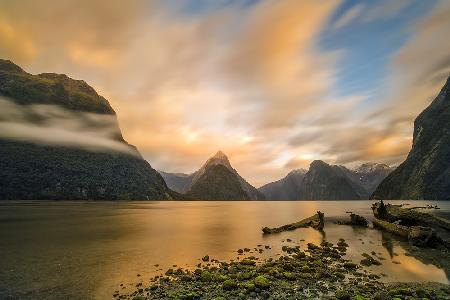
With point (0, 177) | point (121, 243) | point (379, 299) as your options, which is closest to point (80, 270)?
point (121, 243)

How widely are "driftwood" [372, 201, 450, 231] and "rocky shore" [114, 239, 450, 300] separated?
83.3 ft

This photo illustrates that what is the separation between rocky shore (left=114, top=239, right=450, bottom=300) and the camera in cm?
2033

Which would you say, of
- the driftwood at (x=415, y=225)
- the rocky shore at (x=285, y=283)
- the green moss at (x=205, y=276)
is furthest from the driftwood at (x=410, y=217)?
the green moss at (x=205, y=276)

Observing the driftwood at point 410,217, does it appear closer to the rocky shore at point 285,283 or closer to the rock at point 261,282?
the rocky shore at point 285,283

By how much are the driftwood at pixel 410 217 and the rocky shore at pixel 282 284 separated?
2540 centimetres

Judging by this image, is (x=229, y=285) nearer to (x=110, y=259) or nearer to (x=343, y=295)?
(x=343, y=295)

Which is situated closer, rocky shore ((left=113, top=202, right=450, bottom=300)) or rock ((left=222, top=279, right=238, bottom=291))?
rocky shore ((left=113, top=202, right=450, bottom=300))

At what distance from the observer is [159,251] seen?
39344mm

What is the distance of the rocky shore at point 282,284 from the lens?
66.7ft

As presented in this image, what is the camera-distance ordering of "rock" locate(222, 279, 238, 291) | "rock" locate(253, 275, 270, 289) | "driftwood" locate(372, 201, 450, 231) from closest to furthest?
"rock" locate(222, 279, 238, 291)
"rock" locate(253, 275, 270, 289)
"driftwood" locate(372, 201, 450, 231)

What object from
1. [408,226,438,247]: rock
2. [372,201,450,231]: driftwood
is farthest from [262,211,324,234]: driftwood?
[408,226,438,247]: rock

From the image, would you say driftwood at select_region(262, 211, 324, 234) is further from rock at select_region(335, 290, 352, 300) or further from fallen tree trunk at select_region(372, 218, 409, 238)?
rock at select_region(335, 290, 352, 300)

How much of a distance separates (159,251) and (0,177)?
678 ft

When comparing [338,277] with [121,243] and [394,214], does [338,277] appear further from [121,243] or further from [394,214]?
[394,214]
